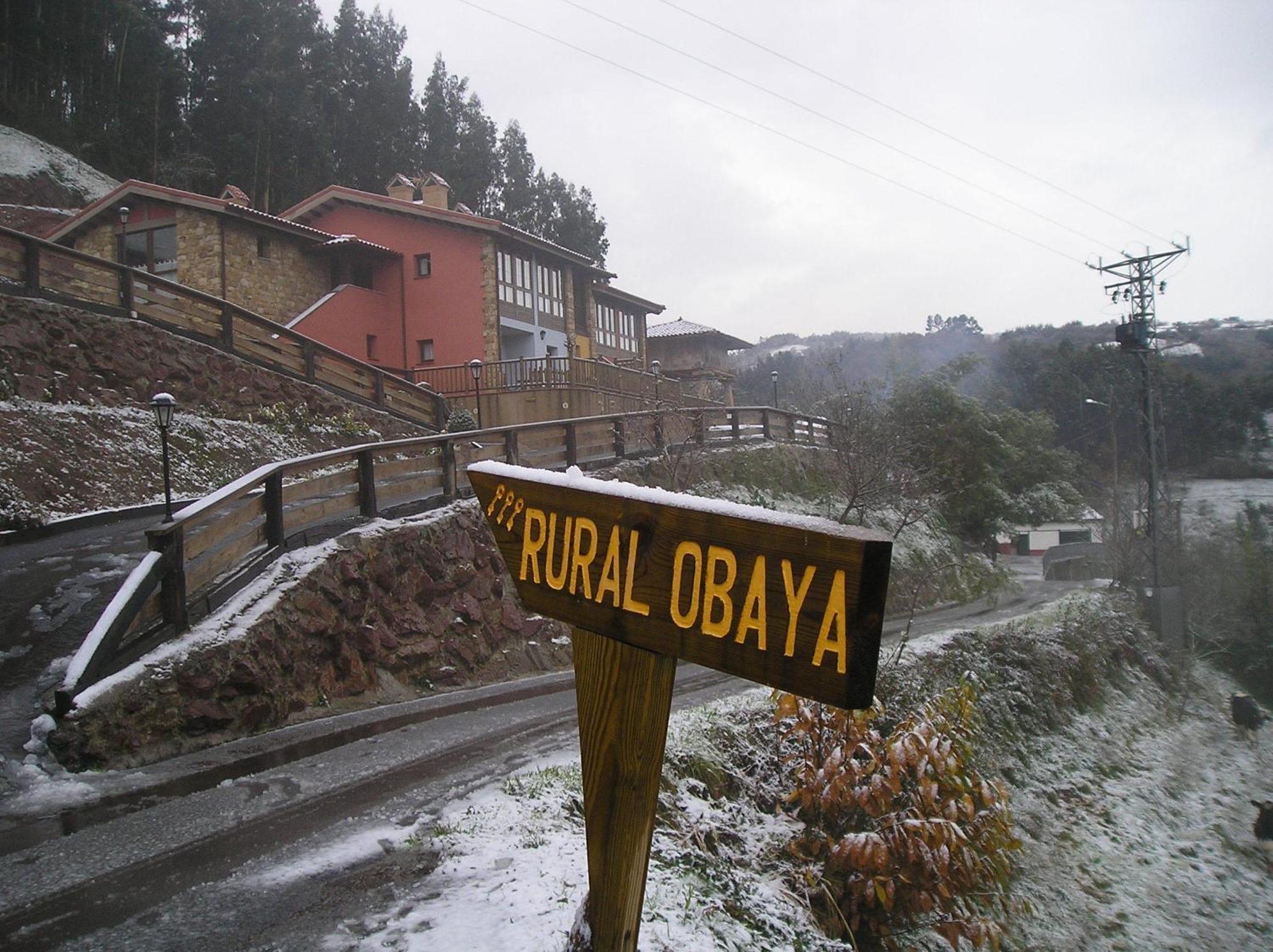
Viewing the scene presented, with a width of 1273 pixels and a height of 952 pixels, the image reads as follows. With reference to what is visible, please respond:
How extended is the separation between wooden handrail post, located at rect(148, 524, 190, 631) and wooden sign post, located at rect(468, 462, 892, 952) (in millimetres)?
5934

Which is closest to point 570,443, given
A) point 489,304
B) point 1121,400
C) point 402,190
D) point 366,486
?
point 366,486

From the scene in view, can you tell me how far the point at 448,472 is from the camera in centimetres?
1288

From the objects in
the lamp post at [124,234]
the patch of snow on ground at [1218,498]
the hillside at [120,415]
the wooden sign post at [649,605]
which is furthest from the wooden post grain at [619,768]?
the patch of snow on ground at [1218,498]

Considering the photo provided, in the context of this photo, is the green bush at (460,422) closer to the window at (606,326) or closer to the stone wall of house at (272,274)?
the stone wall of house at (272,274)

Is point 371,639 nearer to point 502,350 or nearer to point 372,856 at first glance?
point 372,856

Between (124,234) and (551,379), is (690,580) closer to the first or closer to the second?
(551,379)

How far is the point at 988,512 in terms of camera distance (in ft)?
91.8

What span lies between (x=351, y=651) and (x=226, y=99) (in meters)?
45.8

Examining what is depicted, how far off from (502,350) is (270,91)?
24.8 m

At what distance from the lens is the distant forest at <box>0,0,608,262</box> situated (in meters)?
44.5

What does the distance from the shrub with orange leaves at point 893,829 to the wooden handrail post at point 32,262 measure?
14693mm

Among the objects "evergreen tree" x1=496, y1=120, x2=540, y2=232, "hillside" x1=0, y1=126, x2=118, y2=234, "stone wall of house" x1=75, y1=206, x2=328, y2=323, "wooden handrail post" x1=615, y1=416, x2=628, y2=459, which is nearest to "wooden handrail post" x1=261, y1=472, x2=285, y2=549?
"wooden handrail post" x1=615, y1=416, x2=628, y2=459

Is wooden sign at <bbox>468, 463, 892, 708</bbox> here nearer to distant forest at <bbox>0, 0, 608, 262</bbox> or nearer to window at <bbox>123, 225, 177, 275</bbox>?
window at <bbox>123, 225, 177, 275</bbox>

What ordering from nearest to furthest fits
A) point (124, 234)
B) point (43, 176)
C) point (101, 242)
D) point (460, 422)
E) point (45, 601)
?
point (45, 601), point (460, 422), point (124, 234), point (101, 242), point (43, 176)
